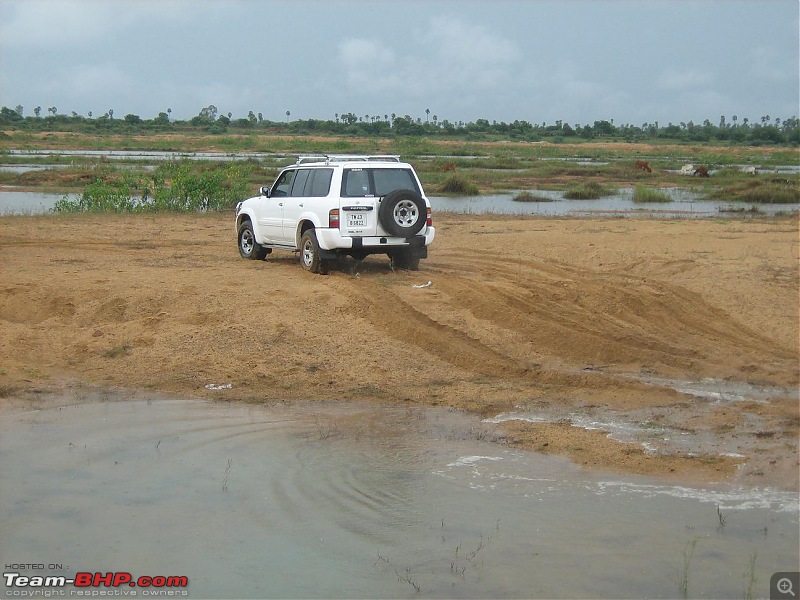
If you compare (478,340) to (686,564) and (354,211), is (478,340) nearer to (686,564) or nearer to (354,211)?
(354,211)

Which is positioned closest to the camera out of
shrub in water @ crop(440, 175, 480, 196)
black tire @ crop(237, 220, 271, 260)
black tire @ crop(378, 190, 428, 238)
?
black tire @ crop(378, 190, 428, 238)

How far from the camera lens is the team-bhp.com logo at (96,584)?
5.80 m

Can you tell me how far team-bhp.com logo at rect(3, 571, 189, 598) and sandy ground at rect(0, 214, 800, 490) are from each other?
3.68 meters

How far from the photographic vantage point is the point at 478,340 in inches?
457

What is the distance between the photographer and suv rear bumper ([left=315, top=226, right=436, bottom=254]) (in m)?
14.0

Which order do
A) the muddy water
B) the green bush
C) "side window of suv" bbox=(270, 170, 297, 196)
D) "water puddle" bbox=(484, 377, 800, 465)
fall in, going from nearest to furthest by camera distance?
1. the muddy water
2. "water puddle" bbox=(484, 377, 800, 465)
3. "side window of suv" bbox=(270, 170, 297, 196)
4. the green bush

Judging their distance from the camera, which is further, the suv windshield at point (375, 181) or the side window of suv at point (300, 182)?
the side window of suv at point (300, 182)

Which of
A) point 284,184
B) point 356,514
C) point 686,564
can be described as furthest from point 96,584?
point 284,184

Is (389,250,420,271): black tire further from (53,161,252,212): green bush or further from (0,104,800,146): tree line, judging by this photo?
(0,104,800,146): tree line

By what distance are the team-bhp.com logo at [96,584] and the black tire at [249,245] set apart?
34.0 feet

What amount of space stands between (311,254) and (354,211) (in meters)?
1.05

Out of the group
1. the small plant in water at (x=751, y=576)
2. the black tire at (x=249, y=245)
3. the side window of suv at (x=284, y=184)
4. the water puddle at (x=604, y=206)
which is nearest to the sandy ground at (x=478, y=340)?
A: the black tire at (x=249, y=245)

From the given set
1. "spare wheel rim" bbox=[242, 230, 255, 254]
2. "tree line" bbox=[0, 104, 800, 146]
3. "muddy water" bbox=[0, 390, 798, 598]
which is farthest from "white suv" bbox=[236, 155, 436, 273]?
"tree line" bbox=[0, 104, 800, 146]

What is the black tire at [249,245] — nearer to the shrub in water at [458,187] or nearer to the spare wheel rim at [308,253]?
the spare wheel rim at [308,253]
